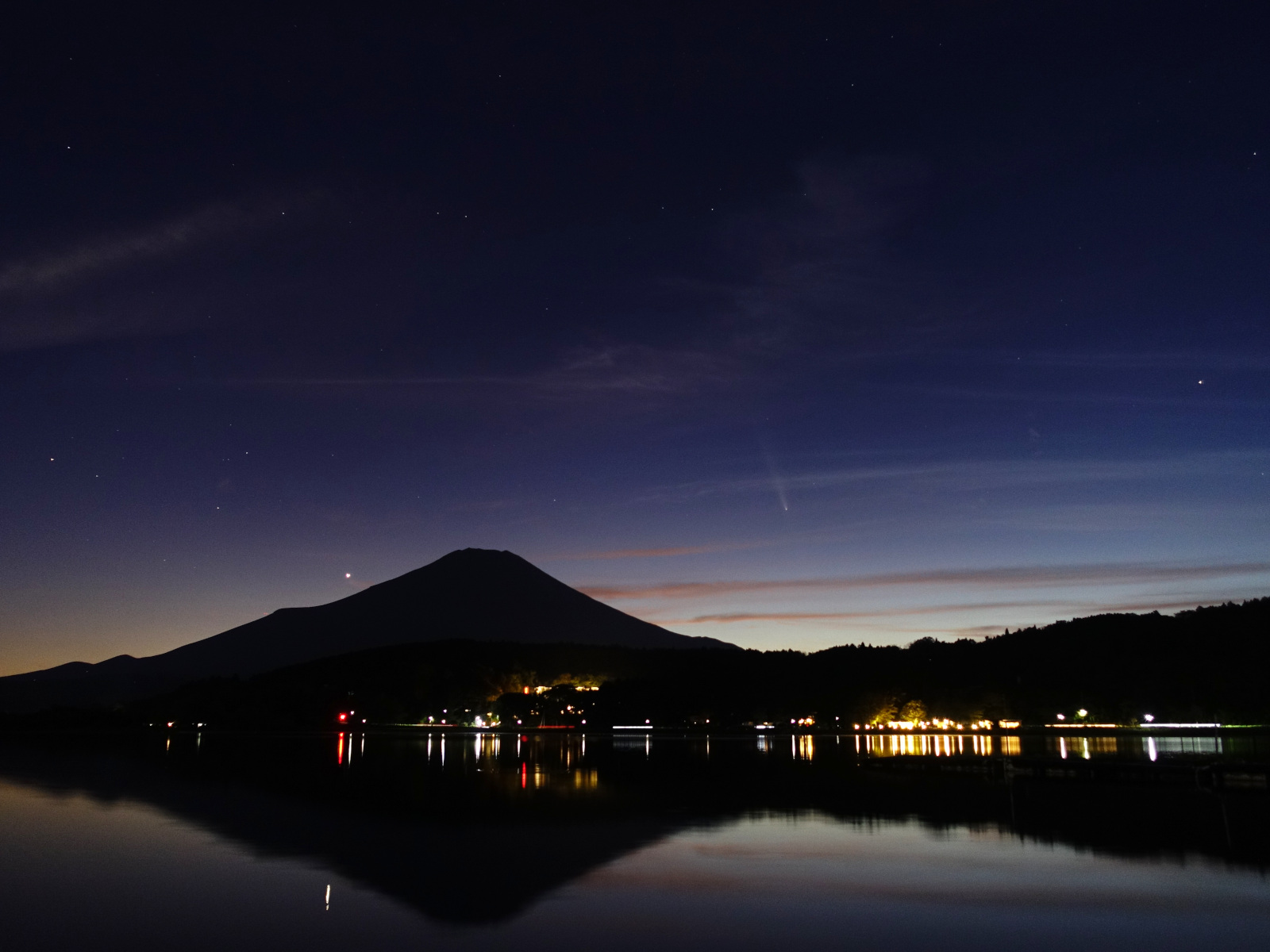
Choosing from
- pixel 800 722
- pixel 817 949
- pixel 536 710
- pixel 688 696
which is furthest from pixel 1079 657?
pixel 817 949

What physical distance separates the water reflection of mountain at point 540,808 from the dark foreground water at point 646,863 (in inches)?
5.9

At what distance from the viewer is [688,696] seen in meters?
182

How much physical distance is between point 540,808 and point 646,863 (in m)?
11.5

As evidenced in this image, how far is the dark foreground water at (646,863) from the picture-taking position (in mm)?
16047

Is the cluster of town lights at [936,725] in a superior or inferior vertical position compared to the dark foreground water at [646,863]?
inferior

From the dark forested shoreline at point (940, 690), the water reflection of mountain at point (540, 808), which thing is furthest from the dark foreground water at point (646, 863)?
the dark forested shoreline at point (940, 690)

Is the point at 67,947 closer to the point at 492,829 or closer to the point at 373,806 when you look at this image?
the point at 492,829

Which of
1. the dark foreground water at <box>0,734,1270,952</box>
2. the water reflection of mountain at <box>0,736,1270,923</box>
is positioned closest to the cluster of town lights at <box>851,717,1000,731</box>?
the water reflection of mountain at <box>0,736,1270,923</box>

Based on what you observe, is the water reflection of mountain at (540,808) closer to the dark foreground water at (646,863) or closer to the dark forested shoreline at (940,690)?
the dark foreground water at (646,863)

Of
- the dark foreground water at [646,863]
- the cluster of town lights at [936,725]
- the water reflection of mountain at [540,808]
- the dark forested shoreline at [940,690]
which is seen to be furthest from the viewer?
the cluster of town lights at [936,725]

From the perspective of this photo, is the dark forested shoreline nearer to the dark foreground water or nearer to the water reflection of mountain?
the water reflection of mountain

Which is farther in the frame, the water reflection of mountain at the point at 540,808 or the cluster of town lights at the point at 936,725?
the cluster of town lights at the point at 936,725

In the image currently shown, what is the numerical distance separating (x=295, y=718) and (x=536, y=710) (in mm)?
44499

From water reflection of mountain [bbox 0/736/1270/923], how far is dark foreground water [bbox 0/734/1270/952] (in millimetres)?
150
